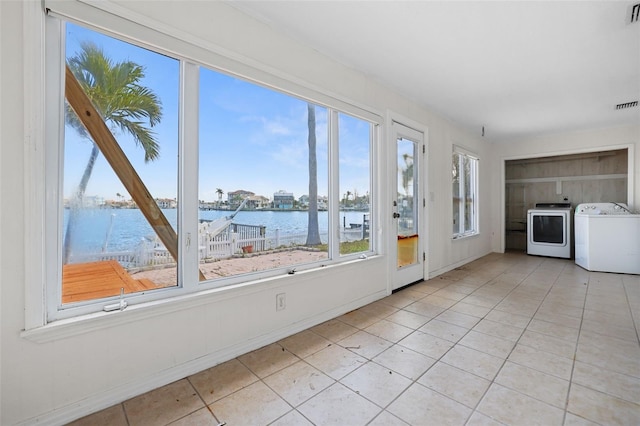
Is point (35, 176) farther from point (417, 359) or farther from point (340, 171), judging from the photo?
point (417, 359)

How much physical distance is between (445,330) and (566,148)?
17.9 feet

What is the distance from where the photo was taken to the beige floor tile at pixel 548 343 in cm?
208

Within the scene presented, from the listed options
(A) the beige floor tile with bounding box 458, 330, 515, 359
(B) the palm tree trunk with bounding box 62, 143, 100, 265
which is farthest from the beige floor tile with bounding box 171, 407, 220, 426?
(A) the beige floor tile with bounding box 458, 330, 515, 359

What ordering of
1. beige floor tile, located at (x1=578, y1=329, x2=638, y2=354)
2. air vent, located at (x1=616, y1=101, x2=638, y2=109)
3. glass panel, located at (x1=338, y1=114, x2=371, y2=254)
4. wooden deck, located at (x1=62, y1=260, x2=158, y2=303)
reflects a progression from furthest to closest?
1. air vent, located at (x1=616, y1=101, x2=638, y2=109)
2. glass panel, located at (x1=338, y1=114, x2=371, y2=254)
3. beige floor tile, located at (x1=578, y1=329, x2=638, y2=354)
4. wooden deck, located at (x1=62, y1=260, x2=158, y2=303)

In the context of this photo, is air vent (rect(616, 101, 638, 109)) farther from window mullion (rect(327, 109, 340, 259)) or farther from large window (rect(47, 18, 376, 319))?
large window (rect(47, 18, 376, 319))

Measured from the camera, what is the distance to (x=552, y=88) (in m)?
3.46

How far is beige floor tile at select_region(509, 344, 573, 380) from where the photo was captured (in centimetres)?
183

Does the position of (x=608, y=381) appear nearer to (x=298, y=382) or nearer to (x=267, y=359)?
(x=298, y=382)

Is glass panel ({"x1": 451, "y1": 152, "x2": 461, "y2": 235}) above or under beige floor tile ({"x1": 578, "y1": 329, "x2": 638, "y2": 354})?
above

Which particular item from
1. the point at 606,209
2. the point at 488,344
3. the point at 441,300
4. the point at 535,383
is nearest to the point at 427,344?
the point at 488,344

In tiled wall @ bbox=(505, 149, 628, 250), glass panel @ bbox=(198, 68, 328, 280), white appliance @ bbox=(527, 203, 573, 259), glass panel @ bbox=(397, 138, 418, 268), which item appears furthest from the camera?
tiled wall @ bbox=(505, 149, 628, 250)

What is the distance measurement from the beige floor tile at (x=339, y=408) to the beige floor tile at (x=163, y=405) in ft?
2.03

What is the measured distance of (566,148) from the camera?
557cm

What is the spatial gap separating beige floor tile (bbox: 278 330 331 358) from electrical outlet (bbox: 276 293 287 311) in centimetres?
26
